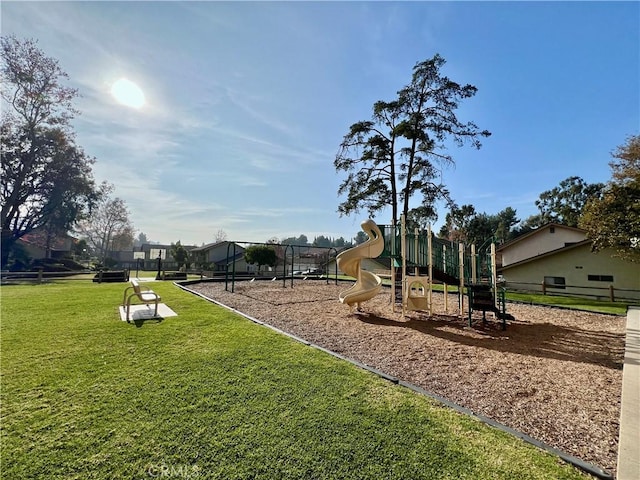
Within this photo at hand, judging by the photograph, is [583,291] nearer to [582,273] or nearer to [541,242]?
[582,273]

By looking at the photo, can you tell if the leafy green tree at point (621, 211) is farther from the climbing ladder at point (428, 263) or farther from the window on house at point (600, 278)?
the climbing ladder at point (428, 263)

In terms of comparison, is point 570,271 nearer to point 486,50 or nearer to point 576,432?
point 486,50

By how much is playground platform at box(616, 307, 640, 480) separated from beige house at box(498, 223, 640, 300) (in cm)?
1320

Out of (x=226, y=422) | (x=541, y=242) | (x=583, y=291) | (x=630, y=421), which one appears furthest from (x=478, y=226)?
(x=226, y=422)

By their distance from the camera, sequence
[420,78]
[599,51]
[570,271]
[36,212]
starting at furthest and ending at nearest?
[36,212], [570,271], [420,78], [599,51]

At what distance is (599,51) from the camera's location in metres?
8.29

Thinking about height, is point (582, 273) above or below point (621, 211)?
below

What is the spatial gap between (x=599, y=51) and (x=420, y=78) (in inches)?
219

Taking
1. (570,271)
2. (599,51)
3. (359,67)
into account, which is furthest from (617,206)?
(359,67)

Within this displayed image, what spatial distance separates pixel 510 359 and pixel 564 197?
5062 cm

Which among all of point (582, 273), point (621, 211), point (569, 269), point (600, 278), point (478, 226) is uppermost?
point (478, 226)

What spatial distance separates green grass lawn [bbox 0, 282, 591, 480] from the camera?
6.93 ft

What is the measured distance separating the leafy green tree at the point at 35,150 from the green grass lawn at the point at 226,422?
3025 centimetres

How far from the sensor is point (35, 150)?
957 inches
